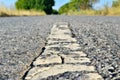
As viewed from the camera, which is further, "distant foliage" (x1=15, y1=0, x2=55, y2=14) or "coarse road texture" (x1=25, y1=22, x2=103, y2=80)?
"distant foliage" (x1=15, y1=0, x2=55, y2=14)

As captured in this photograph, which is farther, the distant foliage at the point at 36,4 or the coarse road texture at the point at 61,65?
the distant foliage at the point at 36,4

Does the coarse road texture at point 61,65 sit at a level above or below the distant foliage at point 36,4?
above

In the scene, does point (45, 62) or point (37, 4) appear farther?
point (37, 4)

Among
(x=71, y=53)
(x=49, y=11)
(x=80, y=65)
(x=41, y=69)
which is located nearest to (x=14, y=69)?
(x=41, y=69)

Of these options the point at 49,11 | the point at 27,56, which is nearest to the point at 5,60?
the point at 27,56

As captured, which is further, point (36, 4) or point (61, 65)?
point (36, 4)

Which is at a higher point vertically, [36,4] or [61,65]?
[61,65]

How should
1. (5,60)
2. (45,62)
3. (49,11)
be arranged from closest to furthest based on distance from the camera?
1. (45,62)
2. (5,60)
3. (49,11)

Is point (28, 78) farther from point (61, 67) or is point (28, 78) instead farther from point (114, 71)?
point (114, 71)

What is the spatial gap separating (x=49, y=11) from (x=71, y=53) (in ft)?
160

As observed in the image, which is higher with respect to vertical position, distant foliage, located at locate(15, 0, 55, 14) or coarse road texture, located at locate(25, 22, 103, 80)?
coarse road texture, located at locate(25, 22, 103, 80)

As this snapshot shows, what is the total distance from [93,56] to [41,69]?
2.31ft

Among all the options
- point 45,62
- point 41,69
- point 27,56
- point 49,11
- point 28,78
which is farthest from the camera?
point 49,11

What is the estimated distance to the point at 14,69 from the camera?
2553mm
